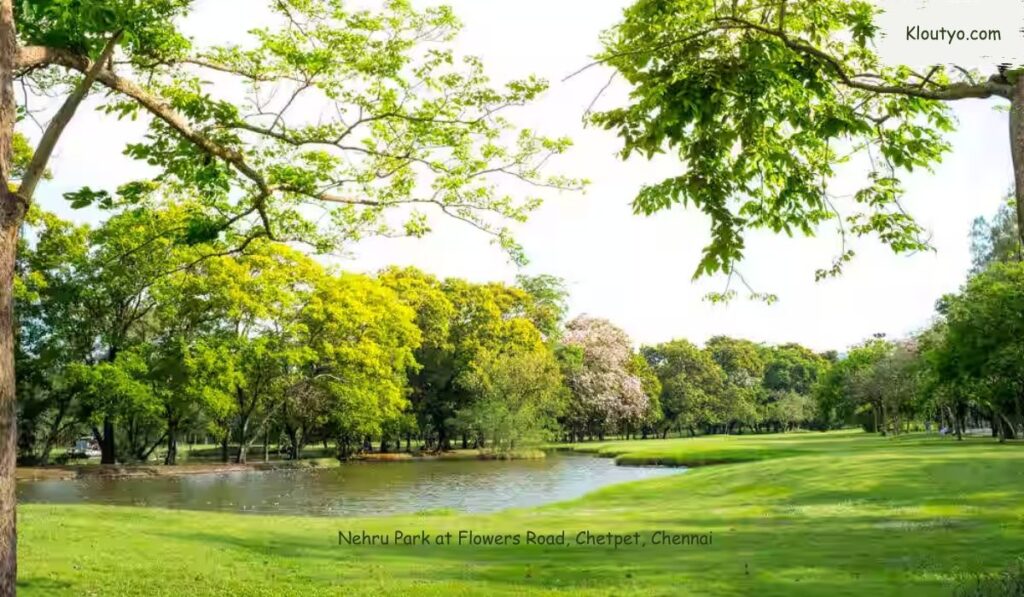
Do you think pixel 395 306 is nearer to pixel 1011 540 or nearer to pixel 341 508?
pixel 341 508

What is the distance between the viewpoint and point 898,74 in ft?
31.6

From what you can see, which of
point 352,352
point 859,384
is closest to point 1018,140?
point 352,352

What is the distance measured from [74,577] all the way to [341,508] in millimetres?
17286

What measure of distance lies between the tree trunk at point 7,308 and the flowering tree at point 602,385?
233 feet

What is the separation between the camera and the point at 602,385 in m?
80.8

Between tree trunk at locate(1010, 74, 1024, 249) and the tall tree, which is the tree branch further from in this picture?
the tall tree

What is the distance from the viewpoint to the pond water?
2934cm

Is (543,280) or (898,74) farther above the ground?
(543,280)

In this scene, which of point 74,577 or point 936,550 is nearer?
point 74,577

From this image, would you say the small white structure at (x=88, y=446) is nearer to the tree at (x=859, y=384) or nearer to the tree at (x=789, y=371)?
the tree at (x=859, y=384)

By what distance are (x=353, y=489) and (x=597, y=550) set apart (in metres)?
24.4

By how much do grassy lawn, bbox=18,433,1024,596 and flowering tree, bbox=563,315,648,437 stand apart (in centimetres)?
5707

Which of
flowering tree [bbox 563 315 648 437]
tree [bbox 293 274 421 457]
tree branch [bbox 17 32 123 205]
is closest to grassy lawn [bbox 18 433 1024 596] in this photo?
tree branch [bbox 17 32 123 205]

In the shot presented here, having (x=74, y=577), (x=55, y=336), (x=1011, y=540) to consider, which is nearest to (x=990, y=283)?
(x=1011, y=540)
